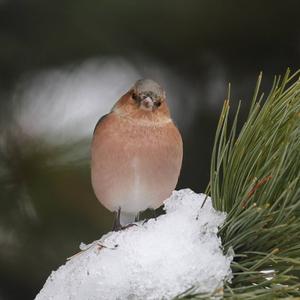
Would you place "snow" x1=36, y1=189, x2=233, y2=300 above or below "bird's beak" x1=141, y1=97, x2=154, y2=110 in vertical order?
below

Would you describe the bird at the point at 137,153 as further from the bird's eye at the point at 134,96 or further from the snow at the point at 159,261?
the snow at the point at 159,261

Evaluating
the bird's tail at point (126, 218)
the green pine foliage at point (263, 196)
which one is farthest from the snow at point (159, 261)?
the bird's tail at point (126, 218)

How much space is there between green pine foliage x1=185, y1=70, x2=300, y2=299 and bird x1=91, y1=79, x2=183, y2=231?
68cm

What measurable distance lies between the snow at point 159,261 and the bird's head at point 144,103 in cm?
86

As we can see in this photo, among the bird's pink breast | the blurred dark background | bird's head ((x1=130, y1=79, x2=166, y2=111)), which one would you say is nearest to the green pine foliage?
the bird's pink breast

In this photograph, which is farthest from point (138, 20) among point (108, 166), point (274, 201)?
point (274, 201)

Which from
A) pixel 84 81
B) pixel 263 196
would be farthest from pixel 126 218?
pixel 263 196

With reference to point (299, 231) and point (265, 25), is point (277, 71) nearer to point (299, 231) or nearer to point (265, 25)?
point (265, 25)

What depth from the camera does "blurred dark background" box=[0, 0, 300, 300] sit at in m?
2.77

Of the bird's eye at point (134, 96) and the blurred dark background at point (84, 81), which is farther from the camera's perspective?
the blurred dark background at point (84, 81)

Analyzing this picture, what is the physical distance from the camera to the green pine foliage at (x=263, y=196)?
4.82 ft

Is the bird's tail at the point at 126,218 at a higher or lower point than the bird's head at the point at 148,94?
lower

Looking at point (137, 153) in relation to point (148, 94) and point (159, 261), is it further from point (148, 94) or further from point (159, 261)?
point (159, 261)

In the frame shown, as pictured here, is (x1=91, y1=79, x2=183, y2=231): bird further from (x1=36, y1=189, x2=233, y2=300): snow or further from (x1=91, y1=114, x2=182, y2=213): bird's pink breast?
(x1=36, y1=189, x2=233, y2=300): snow
